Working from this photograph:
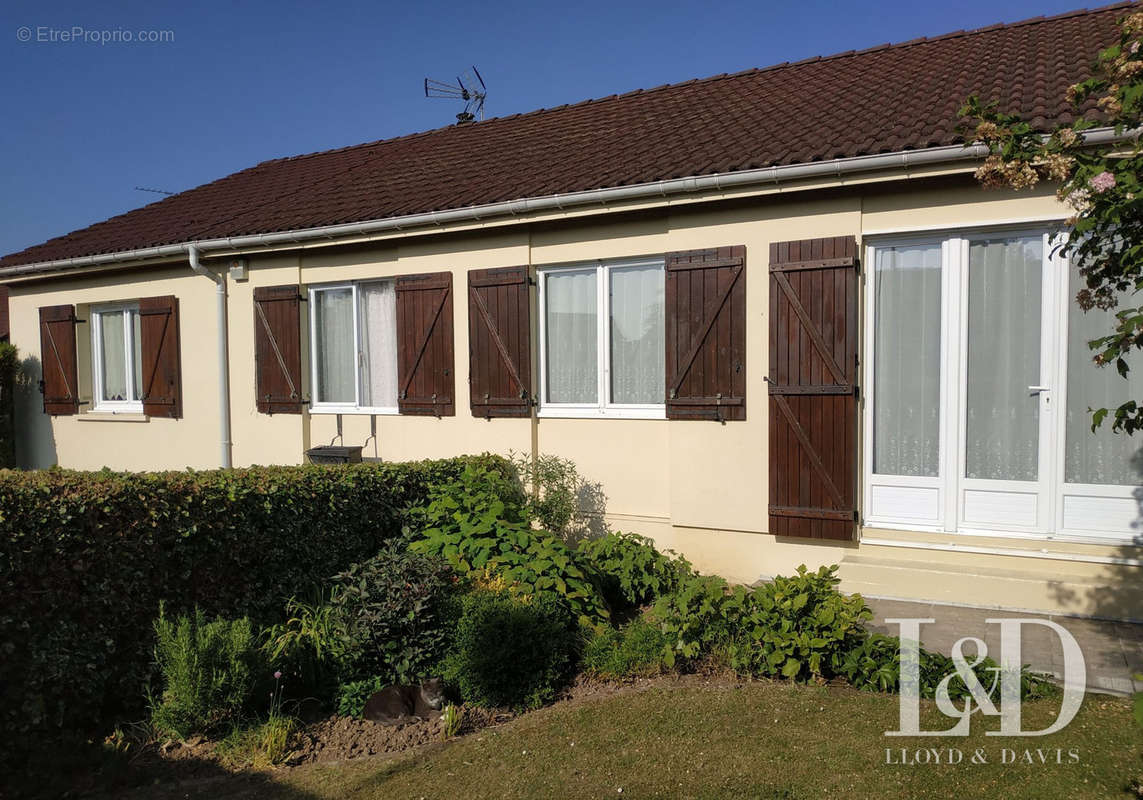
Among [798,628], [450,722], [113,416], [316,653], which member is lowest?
[450,722]

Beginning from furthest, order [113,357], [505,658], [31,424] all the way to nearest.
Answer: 1. [31,424]
2. [113,357]
3. [505,658]

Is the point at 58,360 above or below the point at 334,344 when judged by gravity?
below

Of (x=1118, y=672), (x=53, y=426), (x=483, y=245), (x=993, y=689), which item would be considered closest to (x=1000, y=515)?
(x=1118, y=672)

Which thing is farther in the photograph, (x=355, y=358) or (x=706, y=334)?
(x=355, y=358)

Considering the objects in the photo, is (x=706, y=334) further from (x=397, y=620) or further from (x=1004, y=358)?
(x=397, y=620)

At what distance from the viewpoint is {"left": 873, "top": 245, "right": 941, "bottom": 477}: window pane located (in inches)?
236

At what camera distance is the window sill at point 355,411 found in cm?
863

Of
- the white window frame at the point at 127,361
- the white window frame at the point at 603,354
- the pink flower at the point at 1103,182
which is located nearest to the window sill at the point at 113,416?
the white window frame at the point at 127,361

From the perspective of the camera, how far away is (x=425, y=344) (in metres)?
8.16

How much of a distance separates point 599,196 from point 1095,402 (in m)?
4.03


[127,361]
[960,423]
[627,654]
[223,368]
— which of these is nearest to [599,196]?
[960,423]

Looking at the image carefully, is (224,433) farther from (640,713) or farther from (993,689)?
(993,689)

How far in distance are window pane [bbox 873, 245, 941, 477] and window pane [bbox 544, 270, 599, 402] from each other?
2531mm

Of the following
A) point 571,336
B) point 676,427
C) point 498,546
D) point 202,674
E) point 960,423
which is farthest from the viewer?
point 571,336
